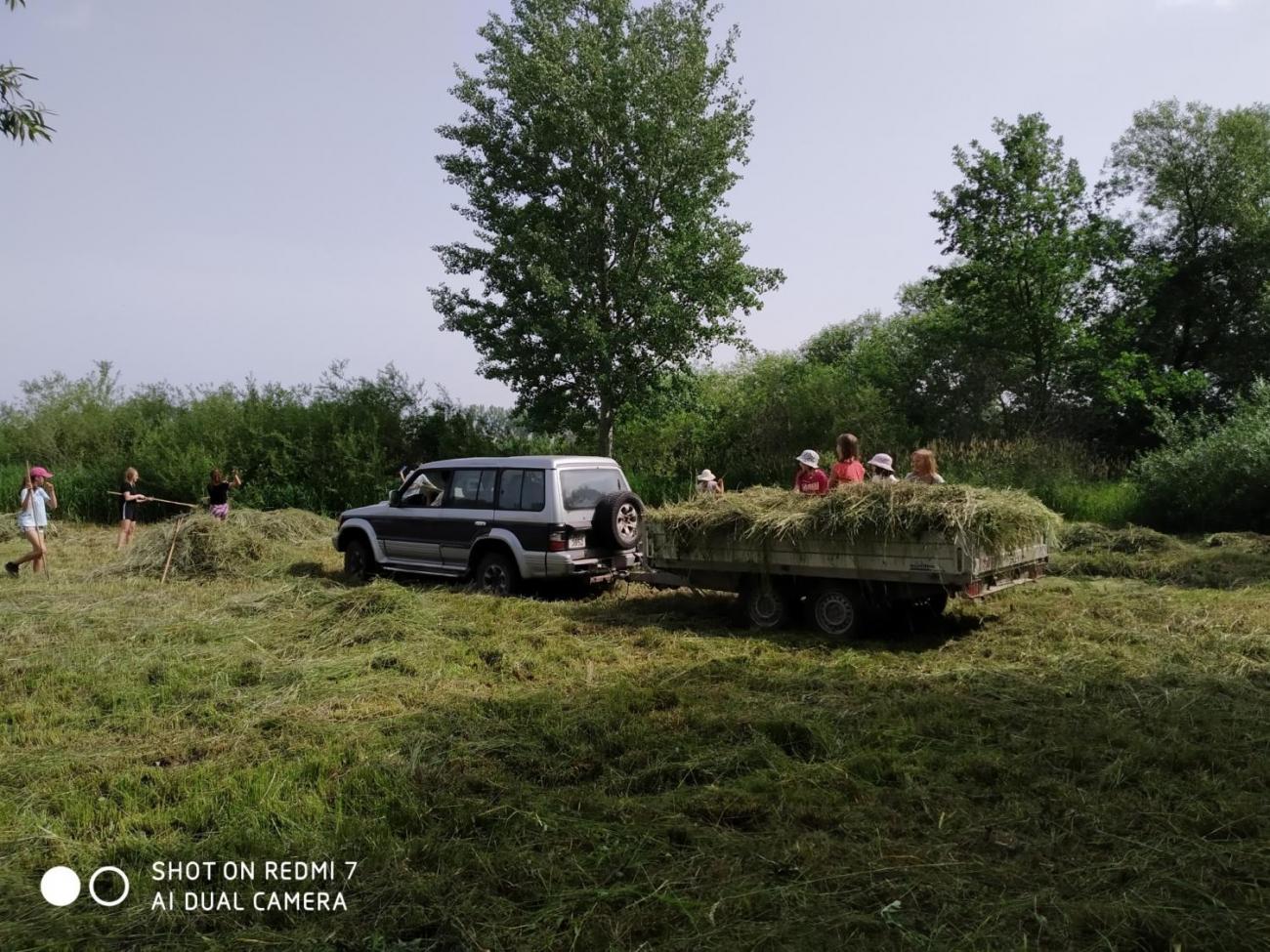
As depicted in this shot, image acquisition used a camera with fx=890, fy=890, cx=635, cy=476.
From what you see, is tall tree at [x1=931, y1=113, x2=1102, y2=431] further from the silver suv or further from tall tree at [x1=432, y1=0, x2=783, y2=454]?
the silver suv

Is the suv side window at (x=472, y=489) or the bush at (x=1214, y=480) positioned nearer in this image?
the suv side window at (x=472, y=489)

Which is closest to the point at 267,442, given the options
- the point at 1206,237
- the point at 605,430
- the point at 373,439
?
the point at 373,439

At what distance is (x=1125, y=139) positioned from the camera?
2984 cm

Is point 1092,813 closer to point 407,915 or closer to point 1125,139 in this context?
point 407,915

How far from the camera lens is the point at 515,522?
10719 mm

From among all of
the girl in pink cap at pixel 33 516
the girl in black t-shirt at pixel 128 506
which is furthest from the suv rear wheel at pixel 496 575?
the girl in black t-shirt at pixel 128 506

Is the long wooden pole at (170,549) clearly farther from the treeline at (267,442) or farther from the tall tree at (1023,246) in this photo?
the tall tree at (1023,246)

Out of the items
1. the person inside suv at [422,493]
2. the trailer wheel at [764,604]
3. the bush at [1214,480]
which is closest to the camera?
the trailer wheel at [764,604]

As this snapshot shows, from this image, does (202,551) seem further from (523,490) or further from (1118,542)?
(1118,542)

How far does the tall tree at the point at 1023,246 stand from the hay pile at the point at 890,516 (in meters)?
17.1

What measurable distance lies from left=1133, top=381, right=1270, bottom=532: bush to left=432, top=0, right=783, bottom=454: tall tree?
32.5 ft

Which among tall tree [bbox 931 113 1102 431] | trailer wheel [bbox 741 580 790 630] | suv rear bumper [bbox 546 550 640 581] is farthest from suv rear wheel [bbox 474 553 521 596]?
tall tree [bbox 931 113 1102 431]

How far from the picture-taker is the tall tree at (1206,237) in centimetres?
2770

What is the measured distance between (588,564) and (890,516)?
3.95 metres
